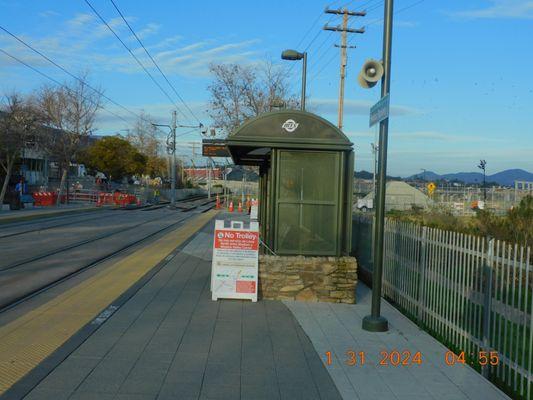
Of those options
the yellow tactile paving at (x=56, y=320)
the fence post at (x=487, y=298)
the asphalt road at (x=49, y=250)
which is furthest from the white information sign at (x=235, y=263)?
the fence post at (x=487, y=298)

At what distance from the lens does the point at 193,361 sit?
6234 mm

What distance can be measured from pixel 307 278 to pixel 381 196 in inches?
96.3

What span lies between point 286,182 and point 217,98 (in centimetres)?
2539

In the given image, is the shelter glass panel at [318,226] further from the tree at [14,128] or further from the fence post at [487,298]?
Answer: the tree at [14,128]

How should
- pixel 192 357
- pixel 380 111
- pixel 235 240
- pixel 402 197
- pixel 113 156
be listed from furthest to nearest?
pixel 113 156 → pixel 402 197 → pixel 235 240 → pixel 380 111 → pixel 192 357

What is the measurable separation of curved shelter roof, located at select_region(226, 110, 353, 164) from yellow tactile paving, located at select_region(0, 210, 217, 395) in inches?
135

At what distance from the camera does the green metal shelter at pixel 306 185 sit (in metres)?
10.2

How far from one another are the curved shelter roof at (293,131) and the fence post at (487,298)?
4.20m

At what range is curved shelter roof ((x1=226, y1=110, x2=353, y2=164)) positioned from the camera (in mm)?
10172

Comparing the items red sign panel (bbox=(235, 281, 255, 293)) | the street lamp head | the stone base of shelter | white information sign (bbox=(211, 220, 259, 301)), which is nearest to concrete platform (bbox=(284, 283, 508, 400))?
the stone base of shelter

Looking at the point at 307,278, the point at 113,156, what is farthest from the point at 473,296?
the point at 113,156

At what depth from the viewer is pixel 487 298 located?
644 centimetres

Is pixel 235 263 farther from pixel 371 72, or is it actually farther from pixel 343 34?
pixel 343 34
